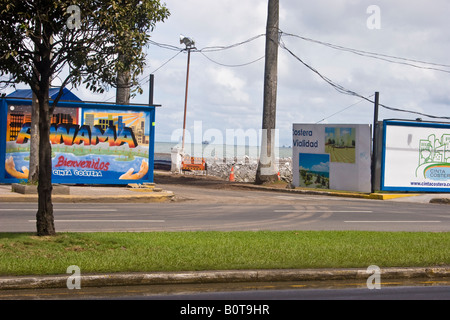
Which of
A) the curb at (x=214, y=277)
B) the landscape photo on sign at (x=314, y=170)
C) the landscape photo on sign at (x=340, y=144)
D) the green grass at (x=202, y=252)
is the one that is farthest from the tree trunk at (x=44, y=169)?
the landscape photo on sign at (x=314, y=170)

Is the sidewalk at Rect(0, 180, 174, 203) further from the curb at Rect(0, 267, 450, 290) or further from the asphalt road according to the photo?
the curb at Rect(0, 267, 450, 290)

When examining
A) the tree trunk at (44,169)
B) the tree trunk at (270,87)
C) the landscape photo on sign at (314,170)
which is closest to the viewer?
the tree trunk at (44,169)

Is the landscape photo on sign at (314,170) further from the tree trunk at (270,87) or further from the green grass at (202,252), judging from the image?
the green grass at (202,252)

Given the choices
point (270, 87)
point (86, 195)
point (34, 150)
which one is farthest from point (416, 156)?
point (34, 150)

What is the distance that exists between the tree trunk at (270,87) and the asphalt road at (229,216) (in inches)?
332

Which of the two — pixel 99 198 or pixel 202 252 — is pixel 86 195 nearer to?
pixel 99 198

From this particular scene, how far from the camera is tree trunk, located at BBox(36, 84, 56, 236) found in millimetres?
10492

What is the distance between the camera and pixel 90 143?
25.7m

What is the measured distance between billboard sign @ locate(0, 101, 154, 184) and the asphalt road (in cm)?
443

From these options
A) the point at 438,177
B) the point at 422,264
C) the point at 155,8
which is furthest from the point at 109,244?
the point at 438,177

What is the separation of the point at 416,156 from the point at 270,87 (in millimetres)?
7890

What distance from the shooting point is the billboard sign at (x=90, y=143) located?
2455 centimetres
